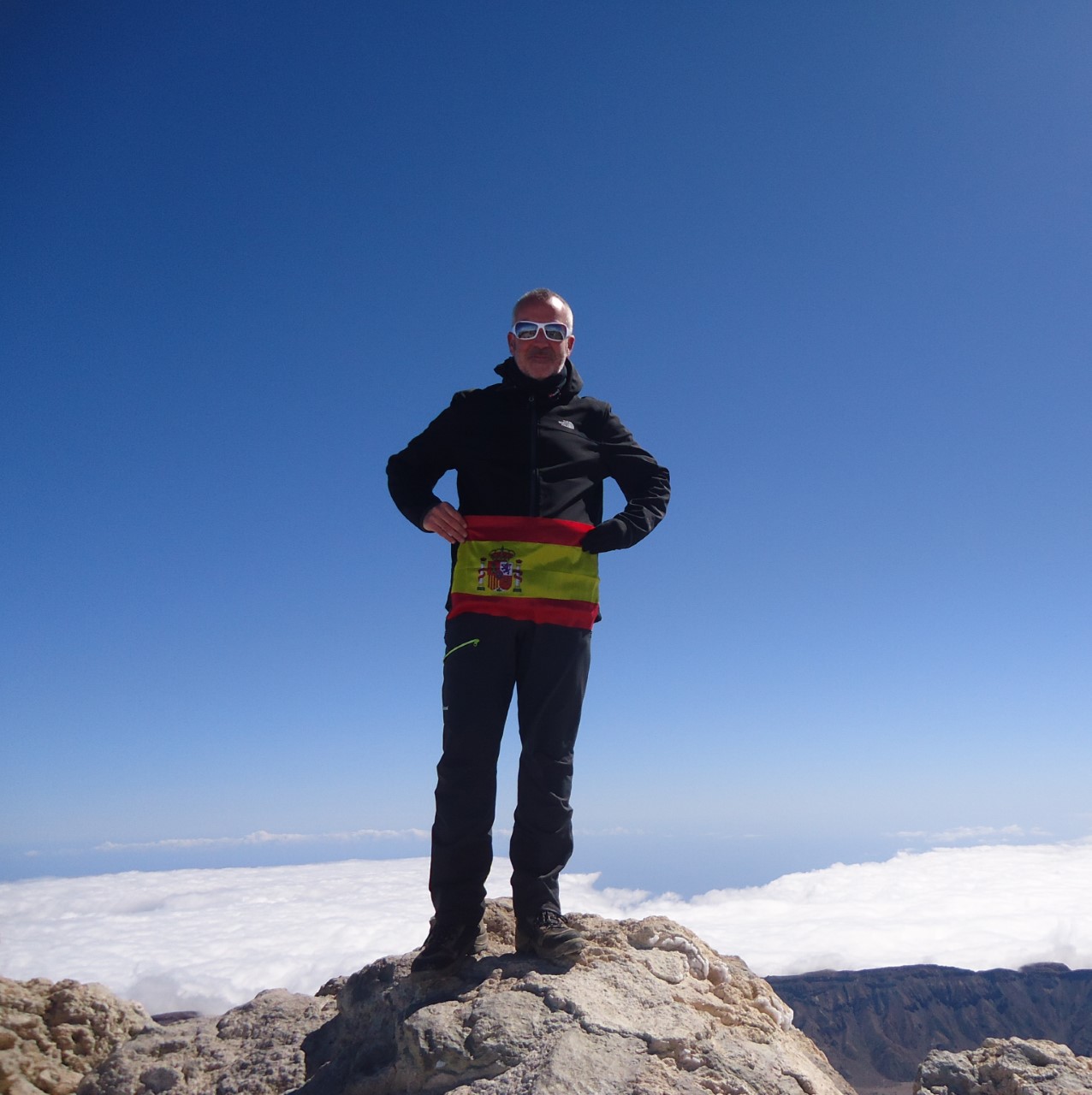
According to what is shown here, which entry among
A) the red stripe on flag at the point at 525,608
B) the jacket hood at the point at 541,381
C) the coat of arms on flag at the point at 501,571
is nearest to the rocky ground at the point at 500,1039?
the red stripe on flag at the point at 525,608

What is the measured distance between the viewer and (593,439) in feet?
15.8

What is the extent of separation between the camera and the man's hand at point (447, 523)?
4398mm

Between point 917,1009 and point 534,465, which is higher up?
point 534,465

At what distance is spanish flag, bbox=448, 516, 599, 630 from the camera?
425 centimetres

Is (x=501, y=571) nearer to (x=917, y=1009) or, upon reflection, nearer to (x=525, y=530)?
(x=525, y=530)

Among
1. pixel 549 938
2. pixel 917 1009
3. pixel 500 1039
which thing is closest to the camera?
pixel 500 1039

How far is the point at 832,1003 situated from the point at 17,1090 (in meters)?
137

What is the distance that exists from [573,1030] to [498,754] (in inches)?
53.5

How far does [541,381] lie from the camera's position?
15.3 ft

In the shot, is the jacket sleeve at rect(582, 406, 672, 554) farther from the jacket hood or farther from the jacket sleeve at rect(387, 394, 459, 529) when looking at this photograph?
the jacket sleeve at rect(387, 394, 459, 529)

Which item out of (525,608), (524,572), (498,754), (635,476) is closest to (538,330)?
(635,476)

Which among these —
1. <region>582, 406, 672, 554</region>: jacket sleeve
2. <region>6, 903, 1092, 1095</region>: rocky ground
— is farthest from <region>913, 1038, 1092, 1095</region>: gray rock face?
<region>582, 406, 672, 554</region>: jacket sleeve

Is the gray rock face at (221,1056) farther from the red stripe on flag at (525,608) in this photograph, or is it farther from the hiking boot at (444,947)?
the red stripe on flag at (525,608)

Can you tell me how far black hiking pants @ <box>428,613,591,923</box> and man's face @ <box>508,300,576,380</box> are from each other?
5.24 ft
